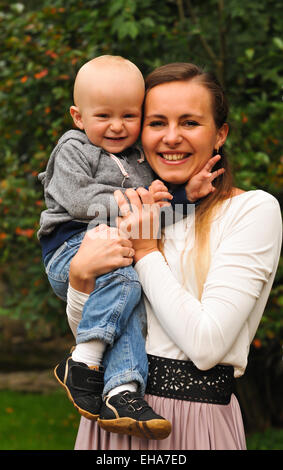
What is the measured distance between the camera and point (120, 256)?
2064mm

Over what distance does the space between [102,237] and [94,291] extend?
186mm

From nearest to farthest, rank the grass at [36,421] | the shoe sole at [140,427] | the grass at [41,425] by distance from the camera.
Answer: the shoe sole at [140,427] < the grass at [41,425] < the grass at [36,421]

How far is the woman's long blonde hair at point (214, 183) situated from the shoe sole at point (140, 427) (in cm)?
44

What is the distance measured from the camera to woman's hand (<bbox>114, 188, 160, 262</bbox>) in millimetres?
2111

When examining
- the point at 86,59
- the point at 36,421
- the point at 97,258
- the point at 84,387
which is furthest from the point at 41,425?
the point at 97,258

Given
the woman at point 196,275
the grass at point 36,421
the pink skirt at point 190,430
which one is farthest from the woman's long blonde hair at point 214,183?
the grass at point 36,421

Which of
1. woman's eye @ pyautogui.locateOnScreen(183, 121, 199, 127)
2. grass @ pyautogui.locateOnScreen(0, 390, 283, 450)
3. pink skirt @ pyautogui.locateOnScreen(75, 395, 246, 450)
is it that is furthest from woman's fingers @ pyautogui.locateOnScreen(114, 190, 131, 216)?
grass @ pyautogui.locateOnScreen(0, 390, 283, 450)

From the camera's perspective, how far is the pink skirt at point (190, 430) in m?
2.02

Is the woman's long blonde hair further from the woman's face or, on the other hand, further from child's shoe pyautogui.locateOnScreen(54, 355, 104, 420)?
child's shoe pyautogui.locateOnScreen(54, 355, 104, 420)

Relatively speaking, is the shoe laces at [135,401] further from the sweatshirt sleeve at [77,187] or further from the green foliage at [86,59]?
the green foliage at [86,59]

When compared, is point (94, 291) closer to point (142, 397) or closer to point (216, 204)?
point (142, 397)

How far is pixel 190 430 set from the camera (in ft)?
6.64

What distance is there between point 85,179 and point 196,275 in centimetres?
53
